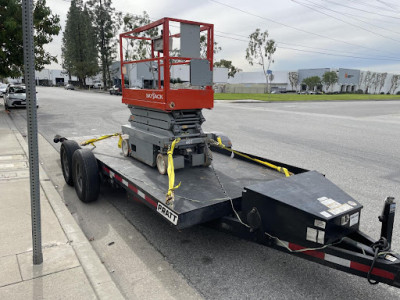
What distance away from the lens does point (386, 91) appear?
98500mm

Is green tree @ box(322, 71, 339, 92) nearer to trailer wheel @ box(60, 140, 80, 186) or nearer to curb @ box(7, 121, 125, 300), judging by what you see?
trailer wheel @ box(60, 140, 80, 186)

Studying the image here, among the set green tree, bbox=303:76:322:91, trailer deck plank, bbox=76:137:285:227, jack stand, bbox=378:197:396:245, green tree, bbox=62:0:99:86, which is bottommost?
trailer deck plank, bbox=76:137:285:227

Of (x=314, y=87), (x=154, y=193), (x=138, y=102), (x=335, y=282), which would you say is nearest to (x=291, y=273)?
(x=335, y=282)

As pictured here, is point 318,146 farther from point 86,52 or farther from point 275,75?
point 275,75

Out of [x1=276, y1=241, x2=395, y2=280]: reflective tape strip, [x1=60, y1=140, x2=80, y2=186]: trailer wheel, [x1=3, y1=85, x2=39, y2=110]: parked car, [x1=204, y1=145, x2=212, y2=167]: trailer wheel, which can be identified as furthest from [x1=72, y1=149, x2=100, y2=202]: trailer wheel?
[x1=3, y1=85, x2=39, y2=110]: parked car

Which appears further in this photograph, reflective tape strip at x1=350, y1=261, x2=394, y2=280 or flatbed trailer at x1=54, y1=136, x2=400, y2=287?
flatbed trailer at x1=54, y1=136, x2=400, y2=287

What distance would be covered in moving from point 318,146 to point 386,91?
105 metres

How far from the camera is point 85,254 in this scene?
145 inches

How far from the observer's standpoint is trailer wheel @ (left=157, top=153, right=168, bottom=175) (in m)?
4.61

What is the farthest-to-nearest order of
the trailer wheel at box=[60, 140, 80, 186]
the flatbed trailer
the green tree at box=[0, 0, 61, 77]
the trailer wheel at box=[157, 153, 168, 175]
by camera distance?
the green tree at box=[0, 0, 61, 77], the trailer wheel at box=[60, 140, 80, 186], the trailer wheel at box=[157, 153, 168, 175], the flatbed trailer

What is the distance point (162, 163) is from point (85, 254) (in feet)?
5.26

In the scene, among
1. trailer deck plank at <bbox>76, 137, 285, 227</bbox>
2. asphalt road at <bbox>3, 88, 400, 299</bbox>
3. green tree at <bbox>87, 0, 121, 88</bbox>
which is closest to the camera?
asphalt road at <bbox>3, 88, 400, 299</bbox>

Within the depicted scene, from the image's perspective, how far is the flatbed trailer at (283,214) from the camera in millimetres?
2621

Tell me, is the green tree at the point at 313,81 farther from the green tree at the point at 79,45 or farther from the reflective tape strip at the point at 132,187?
the reflective tape strip at the point at 132,187
